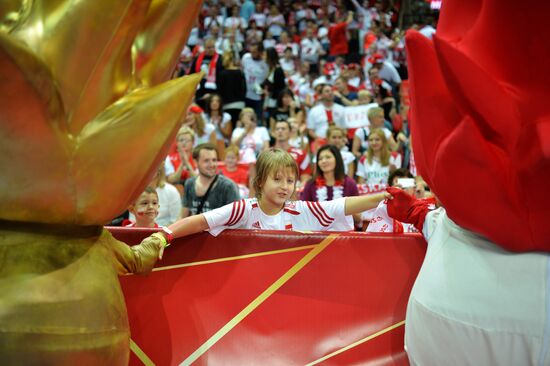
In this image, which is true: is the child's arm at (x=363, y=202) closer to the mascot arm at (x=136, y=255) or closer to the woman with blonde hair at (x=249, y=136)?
the mascot arm at (x=136, y=255)

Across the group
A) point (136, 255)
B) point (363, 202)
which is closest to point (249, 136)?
point (363, 202)

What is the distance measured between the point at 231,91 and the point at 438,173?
8536mm

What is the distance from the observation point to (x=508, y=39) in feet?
7.68

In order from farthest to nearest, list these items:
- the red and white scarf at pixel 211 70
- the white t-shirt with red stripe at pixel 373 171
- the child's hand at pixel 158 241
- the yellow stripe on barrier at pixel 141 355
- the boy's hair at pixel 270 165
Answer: the red and white scarf at pixel 211 70
the white t-shirt with red stripe at pixel 373 171
the boy's hair at pixel 270 165
the yellow stripe on barrier at pixel 141 355
the child's hand at pixel 158 241

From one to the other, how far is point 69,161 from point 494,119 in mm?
1275

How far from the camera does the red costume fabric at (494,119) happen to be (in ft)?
7.33

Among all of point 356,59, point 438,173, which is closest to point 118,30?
Answer: point 438,173

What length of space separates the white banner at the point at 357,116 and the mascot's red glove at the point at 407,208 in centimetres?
632

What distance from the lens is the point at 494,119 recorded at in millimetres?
2262

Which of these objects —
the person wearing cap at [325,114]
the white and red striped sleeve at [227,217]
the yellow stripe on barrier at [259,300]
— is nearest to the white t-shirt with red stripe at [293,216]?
the white and red striped sleeve at [227,217]

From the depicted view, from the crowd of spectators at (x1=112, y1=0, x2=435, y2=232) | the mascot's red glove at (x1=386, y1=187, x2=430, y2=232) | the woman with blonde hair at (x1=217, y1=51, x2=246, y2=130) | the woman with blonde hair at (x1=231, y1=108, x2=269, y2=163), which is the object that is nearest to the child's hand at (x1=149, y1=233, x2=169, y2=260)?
the mascot's red glove at (x1=386, y1=187, x2=430, y2=232)

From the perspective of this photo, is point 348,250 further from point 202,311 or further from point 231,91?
point 231,91

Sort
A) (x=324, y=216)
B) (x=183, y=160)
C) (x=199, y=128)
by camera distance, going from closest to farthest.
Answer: (x=324, y=216) < (x=183, y=160) < (x=199, y=128)

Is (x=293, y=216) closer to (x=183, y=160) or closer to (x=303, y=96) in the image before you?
(x=183, y=160)
